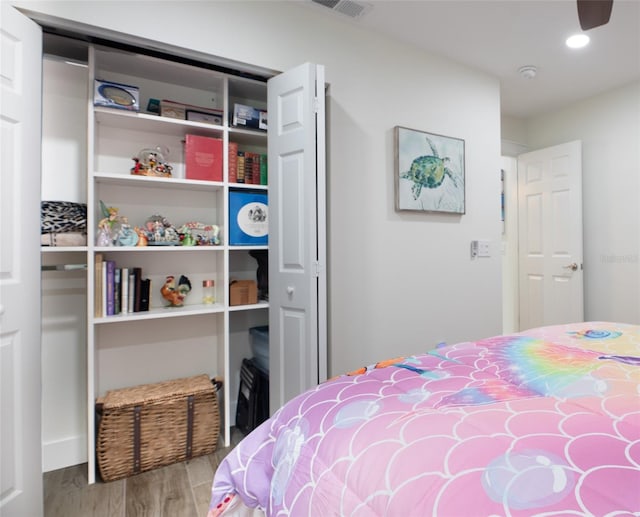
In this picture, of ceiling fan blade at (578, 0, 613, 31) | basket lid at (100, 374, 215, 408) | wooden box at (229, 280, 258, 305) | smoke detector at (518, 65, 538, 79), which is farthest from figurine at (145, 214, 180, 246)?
smoke detector at (518, 65, 538, 79)

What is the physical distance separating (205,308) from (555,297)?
3383 mm

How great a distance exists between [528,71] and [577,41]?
40 cm

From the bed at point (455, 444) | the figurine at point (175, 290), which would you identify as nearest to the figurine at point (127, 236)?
the figurine at point (175, 290)

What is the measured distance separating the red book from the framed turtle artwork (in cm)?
119

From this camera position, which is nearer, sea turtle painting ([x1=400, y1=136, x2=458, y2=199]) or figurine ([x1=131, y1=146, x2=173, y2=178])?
figurine ([x1=131, y1=146, x2=173, y2=178])

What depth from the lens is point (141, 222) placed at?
2.29 metres

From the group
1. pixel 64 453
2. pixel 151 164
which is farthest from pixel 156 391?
pixel 151 164

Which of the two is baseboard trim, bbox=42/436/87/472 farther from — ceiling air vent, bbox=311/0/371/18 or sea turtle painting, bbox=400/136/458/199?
ceiling air vent, bbox=311/0/371/18

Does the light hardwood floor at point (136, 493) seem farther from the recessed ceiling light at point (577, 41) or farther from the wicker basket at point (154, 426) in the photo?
the recessed ceiling light at point (577, 41)

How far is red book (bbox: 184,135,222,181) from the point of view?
226 cm

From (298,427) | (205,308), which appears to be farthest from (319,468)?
(205,308)

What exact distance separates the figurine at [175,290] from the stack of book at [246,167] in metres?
0.71

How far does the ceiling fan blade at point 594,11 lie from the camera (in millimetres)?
1445

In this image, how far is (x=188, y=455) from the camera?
2137 millimetres
